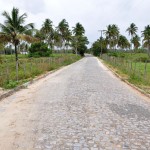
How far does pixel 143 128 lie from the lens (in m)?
6.48

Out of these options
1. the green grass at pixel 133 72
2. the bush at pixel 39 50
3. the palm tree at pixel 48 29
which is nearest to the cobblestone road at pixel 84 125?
the green grass at pixel 133 72

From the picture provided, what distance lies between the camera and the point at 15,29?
32.6 meters

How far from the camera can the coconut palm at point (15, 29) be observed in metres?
32.1

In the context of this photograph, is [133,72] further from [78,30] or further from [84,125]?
[78,30]

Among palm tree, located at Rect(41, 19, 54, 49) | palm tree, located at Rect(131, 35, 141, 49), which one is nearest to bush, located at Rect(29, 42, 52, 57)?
palm tree, located at Rect(41, 19, 54, 49)

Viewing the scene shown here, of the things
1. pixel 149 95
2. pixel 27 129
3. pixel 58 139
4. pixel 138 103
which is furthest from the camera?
pixel 149 95

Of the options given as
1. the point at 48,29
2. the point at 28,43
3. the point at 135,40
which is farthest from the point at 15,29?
the point at 135,40

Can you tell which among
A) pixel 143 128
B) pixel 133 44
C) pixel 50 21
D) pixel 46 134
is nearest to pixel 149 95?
pixel 143 128

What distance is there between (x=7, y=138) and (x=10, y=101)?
4.52 meters

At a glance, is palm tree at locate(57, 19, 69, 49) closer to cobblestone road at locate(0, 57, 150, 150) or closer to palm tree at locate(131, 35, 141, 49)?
palm tree at locate(131, 35, 141, 49)

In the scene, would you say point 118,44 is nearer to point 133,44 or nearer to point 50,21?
point 133,44

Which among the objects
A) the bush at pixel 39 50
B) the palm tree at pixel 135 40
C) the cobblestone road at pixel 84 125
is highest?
the palm tree at pixel 135 40

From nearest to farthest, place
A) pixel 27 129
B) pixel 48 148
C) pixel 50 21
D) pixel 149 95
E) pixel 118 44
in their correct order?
pixel 48 148 → pixel 27 129 → pixel 149 95 → pixel 50 21 → pixel 118 44

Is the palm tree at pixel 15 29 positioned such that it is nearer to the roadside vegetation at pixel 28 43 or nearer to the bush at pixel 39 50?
the roadside vegetation at pixel 28 43
